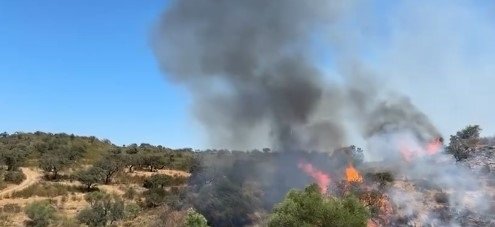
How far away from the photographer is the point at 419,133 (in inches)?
2911

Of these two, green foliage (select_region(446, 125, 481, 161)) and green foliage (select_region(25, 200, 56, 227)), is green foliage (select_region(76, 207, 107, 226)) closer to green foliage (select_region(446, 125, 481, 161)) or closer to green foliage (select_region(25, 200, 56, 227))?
green foliage (select_region(25, 200, 56, 227))

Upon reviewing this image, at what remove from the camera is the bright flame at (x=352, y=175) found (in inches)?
2418

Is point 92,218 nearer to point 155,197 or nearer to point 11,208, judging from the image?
point 11,208

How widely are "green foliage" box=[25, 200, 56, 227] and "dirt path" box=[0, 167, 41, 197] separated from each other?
12597mm

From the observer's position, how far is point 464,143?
7269cm

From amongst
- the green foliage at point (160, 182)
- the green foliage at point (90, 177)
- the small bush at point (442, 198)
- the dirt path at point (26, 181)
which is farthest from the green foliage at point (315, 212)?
the dirt path at point (26, 181)

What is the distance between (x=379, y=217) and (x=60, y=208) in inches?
1464

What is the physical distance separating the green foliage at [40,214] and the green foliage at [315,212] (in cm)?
2537

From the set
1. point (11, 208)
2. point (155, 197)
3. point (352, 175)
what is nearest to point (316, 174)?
point (352, 175)

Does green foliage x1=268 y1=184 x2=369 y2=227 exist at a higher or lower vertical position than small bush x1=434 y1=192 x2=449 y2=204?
lower

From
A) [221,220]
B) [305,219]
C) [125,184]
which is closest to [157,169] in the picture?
[125,184]

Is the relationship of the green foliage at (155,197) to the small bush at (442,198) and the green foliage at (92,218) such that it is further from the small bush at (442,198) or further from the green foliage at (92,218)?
the small bush at (442,198)

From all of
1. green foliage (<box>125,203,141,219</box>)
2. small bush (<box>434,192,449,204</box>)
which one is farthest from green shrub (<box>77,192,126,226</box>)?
small bush (<box>434,192,449,204</box>)

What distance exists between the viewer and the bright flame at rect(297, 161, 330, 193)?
60375 millimetres
